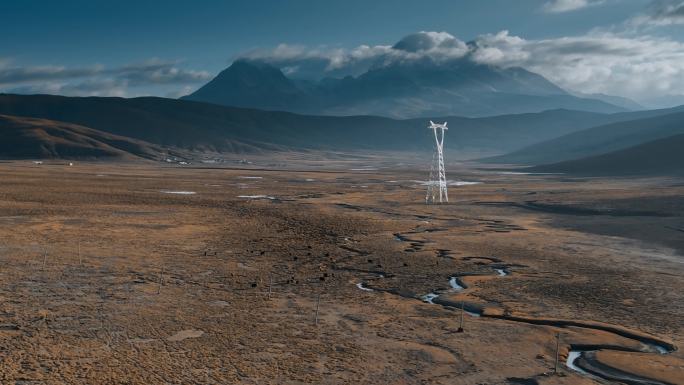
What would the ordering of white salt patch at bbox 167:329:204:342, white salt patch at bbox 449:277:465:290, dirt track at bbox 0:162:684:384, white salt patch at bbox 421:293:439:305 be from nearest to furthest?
dirt track at bbox 0:162:684:384 < white salt patch at bbox 167:329:204:342 < white salt patch at bbox 421:293:439:305 < white salt patch at bbox 449:277:465:290

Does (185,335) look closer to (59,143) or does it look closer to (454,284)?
(454,284)

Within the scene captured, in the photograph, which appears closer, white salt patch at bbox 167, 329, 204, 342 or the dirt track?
the dirt track

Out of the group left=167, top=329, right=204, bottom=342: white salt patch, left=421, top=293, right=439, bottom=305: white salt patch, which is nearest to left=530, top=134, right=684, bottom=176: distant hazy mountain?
left=421, top=293, right=439, bottom=305: white salt patch

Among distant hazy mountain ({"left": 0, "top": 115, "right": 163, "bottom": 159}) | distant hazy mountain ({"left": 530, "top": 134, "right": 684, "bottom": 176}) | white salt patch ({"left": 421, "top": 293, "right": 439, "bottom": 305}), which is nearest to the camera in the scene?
white salt patch ({"left": 421, "top": 293, "right": 439, "bottom": 305})

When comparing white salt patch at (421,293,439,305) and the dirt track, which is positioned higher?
the dirt track

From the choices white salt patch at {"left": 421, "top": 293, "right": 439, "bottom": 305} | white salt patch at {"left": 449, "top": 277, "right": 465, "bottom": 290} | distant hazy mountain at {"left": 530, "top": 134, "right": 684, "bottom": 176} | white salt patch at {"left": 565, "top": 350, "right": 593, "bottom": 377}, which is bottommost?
white salt patch at {"left": 565, "top": 350, "right": 593, "bottom": 377}

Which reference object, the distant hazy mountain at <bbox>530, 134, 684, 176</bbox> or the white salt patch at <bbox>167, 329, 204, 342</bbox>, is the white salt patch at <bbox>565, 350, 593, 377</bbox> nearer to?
the white salt patch at <bbox>167, 329, 204, 342</bbox>

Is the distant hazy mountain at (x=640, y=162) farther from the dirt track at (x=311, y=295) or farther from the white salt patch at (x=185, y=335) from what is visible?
the white salt patch at (x=185, y=335)

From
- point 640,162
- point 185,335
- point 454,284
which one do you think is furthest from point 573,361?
point 640,162
